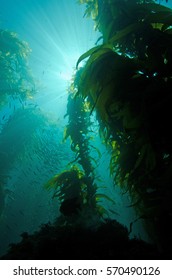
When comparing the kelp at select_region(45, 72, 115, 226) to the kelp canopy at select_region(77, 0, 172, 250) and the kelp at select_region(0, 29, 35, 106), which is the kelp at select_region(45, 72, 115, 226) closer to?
the kelp canopy at select_region(77, 0, 172, 250)

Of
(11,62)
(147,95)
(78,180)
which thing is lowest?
(147,95)

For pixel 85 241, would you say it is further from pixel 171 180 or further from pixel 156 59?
pixel 156 59

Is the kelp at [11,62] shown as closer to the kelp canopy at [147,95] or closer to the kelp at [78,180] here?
the kelp at [78,180]

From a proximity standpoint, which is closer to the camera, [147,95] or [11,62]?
[147,95]

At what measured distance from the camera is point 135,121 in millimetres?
1840

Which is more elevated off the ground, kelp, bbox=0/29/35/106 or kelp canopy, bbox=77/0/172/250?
kelp, bbox=0/29/35/106

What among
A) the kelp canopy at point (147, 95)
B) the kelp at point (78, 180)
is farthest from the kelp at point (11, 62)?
the kelp canopy at point (147, 95)

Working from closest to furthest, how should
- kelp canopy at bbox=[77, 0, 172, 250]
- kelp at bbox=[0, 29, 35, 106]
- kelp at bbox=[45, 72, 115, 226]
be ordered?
kelp canopy at bbox=[77, 0, 172, 250] → kelp at bbox=[45, 72, 115, 226] → kelp at bbox=[0, 29, 35, 106]

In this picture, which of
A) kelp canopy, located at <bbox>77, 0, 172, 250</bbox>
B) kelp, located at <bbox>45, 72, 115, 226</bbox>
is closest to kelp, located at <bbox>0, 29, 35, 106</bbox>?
kelp, located at <bbox>45, 72, 115, 226</bbox>

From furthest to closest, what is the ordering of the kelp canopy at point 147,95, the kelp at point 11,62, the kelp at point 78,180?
the kelp at point 11,62, the kelp at point 78,180, the kelp canopy at point 147,95

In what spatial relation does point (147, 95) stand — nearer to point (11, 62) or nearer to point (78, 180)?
point (78, 180)

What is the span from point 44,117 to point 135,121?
660 inches

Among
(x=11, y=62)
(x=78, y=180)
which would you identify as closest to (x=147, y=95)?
(x=78, y=180)

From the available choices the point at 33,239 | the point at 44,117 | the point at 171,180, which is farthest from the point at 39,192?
the point at 171,180
